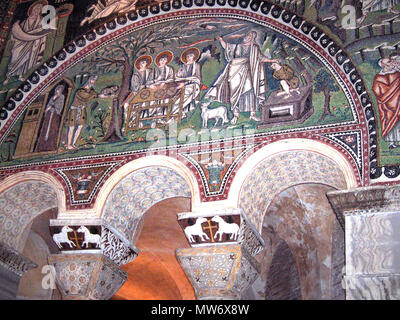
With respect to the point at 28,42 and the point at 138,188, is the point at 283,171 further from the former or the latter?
the point at 28,42

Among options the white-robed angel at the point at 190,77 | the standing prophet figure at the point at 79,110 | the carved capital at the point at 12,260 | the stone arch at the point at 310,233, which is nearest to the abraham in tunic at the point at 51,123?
the standing prophet figure at the point at 79,110

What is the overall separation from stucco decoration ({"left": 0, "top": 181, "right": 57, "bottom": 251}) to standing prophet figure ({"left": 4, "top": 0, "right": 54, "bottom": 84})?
195 centimetres

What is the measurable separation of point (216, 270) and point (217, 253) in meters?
0.21

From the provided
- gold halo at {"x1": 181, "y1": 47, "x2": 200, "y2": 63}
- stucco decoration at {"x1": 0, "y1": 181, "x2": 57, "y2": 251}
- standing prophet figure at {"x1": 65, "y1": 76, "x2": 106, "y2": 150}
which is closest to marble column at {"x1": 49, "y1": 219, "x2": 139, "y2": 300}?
stucco decoration at {"x1": 0, "y1": 181, "x2": 57, "y2": 251}

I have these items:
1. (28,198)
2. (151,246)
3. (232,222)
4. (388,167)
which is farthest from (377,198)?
(151,246)

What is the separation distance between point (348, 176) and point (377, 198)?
0.51 m

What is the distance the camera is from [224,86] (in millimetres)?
8398

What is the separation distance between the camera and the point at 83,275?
7.91 metres

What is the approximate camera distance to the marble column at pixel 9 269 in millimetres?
8539

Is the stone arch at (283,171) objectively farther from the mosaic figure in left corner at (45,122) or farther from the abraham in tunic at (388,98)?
the mosaic figure in left corner at (45,122)

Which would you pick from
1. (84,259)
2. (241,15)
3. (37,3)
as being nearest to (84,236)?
(84,259)

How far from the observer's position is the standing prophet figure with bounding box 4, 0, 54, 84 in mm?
9695

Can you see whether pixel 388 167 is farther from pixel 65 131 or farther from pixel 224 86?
pixel 65 131

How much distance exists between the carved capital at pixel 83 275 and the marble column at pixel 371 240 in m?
3.20
